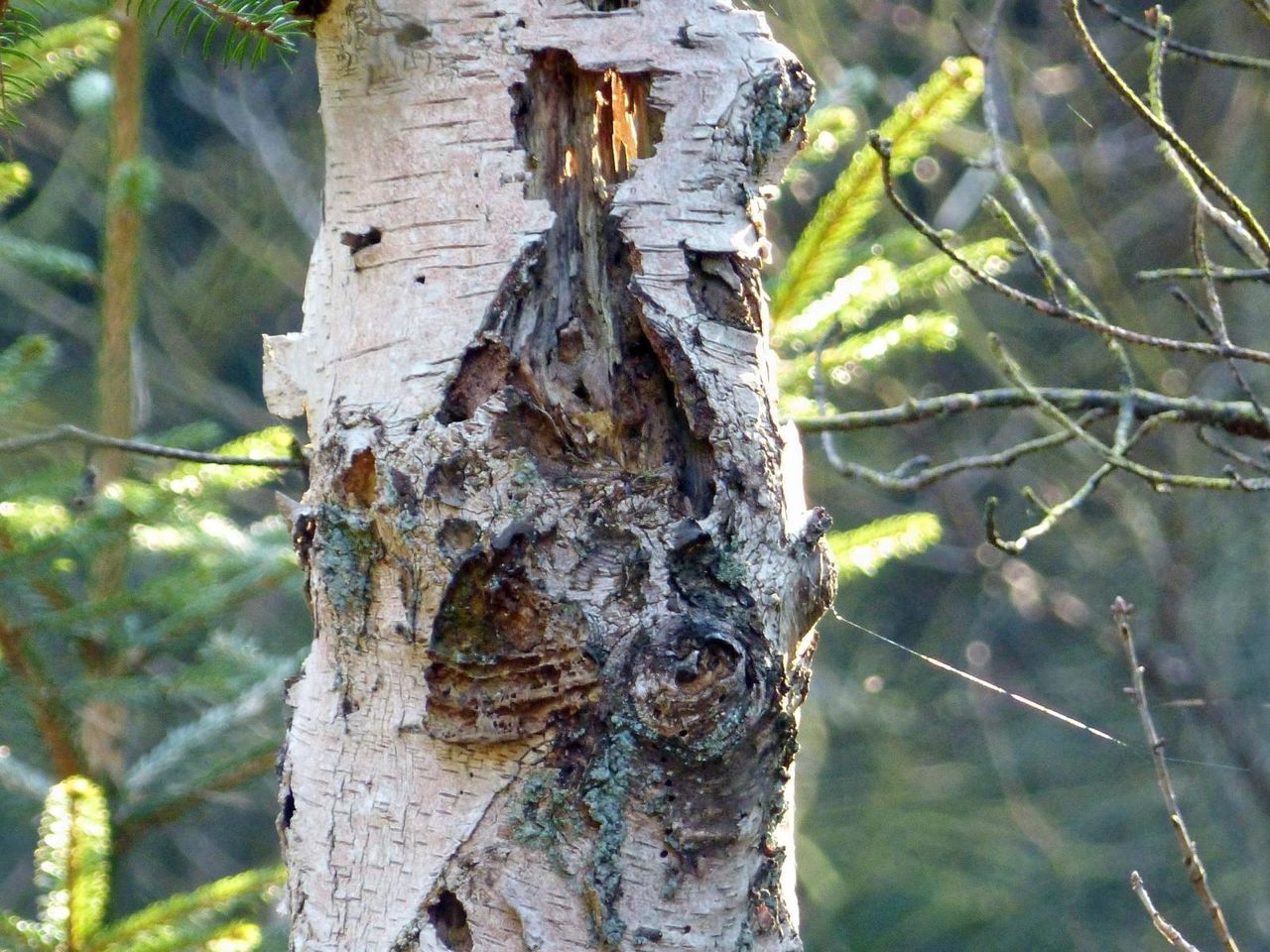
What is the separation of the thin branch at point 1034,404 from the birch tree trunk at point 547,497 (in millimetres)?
615

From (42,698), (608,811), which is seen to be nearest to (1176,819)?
(608,811)

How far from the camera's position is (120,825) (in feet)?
6.79

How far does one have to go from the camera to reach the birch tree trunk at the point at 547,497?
894mm

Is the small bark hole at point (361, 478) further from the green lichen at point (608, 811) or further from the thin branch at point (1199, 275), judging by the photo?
the thin branch at point (1199, 275)

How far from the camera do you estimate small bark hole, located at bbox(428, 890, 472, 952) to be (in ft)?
3.01

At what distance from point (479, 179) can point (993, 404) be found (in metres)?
0.98

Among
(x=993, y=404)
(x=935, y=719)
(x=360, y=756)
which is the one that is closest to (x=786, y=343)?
(x=993, y=404)

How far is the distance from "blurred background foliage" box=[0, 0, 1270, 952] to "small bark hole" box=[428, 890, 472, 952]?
3.60 m

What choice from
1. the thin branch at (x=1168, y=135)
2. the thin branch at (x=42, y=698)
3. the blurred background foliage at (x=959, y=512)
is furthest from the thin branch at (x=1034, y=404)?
the blurred background foliage at (x=959, y=512)

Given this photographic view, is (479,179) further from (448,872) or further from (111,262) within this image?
(111,262)

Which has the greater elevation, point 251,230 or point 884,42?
point 884,42

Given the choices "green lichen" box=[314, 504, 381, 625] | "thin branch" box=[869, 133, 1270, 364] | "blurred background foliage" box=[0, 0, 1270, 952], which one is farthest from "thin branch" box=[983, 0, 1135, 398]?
"blurred background foliage" box=[0, 0, 1270, 952]

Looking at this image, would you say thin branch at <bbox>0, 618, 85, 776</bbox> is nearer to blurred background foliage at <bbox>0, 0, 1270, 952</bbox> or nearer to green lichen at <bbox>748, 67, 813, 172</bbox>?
green lichen at <bbox>748, 67, 813, 172</bbox>

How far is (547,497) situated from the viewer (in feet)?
2.98
